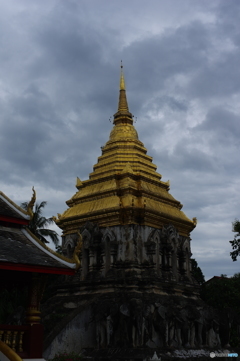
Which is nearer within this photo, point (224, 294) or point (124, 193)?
point (124, 193)

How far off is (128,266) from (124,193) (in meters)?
4.04

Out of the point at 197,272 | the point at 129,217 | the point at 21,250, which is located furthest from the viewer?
the point at 197,272

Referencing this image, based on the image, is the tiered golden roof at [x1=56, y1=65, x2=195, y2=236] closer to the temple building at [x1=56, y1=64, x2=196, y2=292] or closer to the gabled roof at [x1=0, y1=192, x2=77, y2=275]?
the temple building at [x1=56, y1=64, x2=196, y2=292]

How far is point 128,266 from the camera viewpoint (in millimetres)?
22531

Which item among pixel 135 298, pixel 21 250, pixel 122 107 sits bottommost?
pixel 21 250

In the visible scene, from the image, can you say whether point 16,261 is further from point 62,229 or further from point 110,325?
point 62,229

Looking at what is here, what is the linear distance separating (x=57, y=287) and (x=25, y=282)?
12.3 metres

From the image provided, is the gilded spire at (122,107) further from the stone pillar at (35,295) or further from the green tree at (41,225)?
the stone pillar at (35,295)

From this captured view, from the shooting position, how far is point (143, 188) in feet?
82.4

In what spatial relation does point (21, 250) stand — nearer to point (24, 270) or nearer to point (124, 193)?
point (24, 270)

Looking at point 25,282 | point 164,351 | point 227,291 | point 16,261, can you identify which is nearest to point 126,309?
point 164,351

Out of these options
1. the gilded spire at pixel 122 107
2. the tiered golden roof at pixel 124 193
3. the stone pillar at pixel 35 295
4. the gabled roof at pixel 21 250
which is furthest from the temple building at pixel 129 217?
the stone pillar at pixel 35 295

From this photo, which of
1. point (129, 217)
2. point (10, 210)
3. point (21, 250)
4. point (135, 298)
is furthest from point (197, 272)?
point (21, 250)
